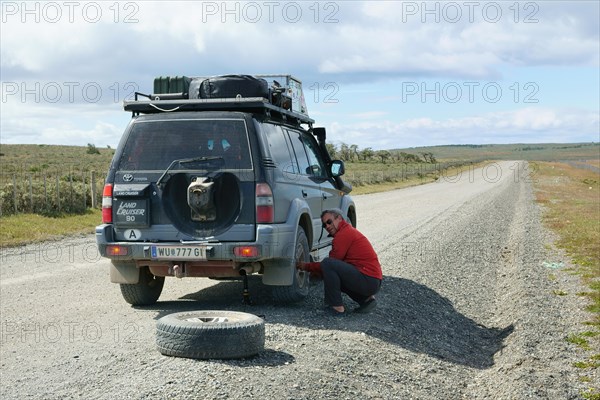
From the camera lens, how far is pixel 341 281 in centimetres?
860

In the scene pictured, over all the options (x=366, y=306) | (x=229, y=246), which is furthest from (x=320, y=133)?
(x=229, y=246)

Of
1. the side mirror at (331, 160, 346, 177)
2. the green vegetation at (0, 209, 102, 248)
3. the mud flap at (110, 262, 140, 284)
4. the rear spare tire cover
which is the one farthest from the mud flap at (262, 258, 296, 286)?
the green vegetation at (0, 209, 102, 248)

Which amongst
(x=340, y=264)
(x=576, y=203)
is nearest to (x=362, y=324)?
(x=340, y=264)

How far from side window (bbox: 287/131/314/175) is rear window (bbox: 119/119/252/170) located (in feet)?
4.82

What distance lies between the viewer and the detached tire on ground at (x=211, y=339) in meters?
6.40

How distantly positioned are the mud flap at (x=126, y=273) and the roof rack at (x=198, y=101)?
1.74 m

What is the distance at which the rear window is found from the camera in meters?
8.23

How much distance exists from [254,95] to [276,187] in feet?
3.90

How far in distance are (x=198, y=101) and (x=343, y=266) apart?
240cm

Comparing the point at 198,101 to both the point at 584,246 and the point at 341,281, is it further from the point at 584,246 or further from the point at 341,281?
the point at 584,246

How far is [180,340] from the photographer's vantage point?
255 inches

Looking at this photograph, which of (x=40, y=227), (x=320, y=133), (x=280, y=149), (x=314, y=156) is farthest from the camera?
(x=40, y=227)

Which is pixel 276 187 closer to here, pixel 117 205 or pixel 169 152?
pixel 169 152

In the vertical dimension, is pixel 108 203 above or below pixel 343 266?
above
